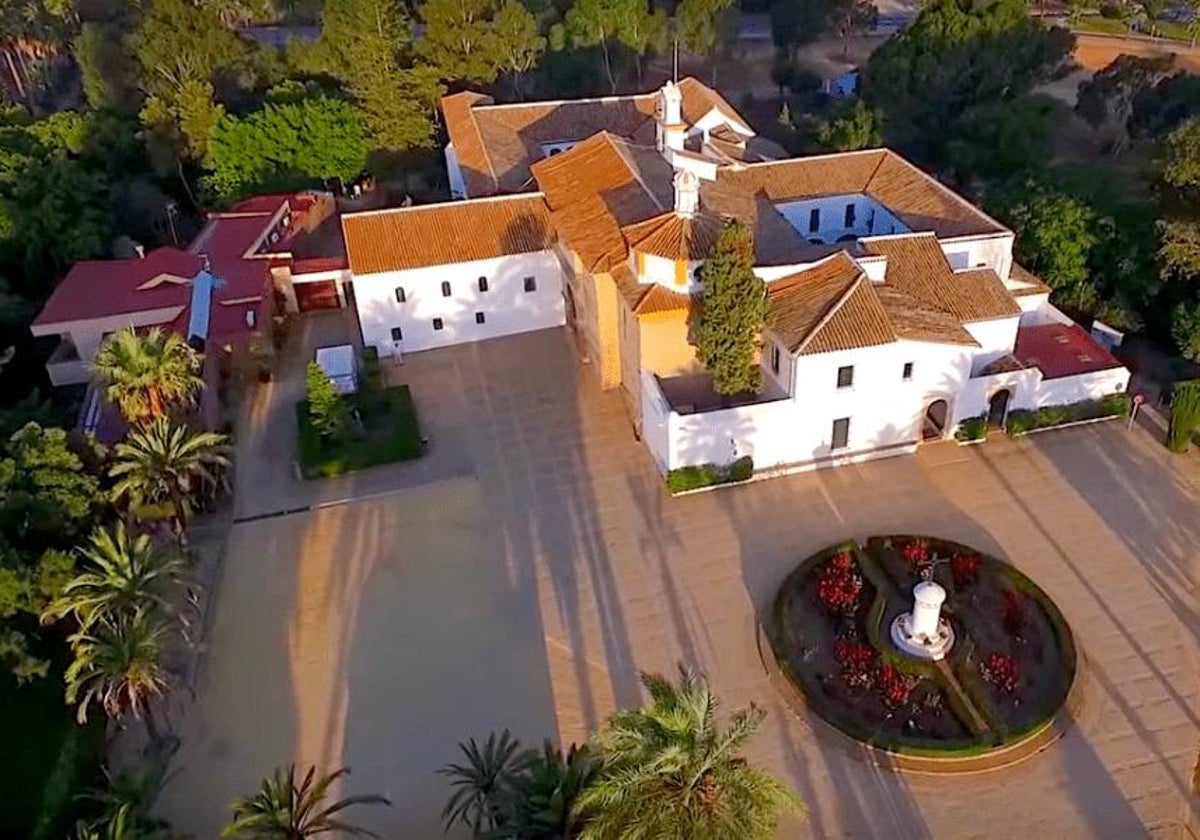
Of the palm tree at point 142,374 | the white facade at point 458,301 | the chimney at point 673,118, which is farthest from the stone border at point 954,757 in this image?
the chimney at point 673,118

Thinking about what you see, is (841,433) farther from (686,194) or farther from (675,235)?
(686,194)

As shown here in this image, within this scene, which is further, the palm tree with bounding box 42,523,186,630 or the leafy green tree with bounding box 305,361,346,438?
the leafy green tree with bounding box 305,361,346,438

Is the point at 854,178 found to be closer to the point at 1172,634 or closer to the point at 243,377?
the point at 1172,634

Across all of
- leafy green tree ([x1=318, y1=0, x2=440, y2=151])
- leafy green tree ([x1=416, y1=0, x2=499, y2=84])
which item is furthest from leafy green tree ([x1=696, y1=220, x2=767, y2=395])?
leafy green tree ([x1=416, y1=0, x2=499, y2=84])

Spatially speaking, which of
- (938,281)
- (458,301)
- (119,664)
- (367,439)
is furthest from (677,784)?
(458,301)

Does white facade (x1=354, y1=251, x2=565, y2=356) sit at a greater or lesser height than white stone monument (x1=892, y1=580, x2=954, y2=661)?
greater

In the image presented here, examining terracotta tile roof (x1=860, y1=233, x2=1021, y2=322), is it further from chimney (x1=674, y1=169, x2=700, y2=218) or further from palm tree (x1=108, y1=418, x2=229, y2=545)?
palm tree (x1=108, y1=418, x2=229, y2=545)

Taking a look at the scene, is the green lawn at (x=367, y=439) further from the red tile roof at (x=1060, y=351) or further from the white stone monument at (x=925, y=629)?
the red tile roof at (x=1060, y=351)
